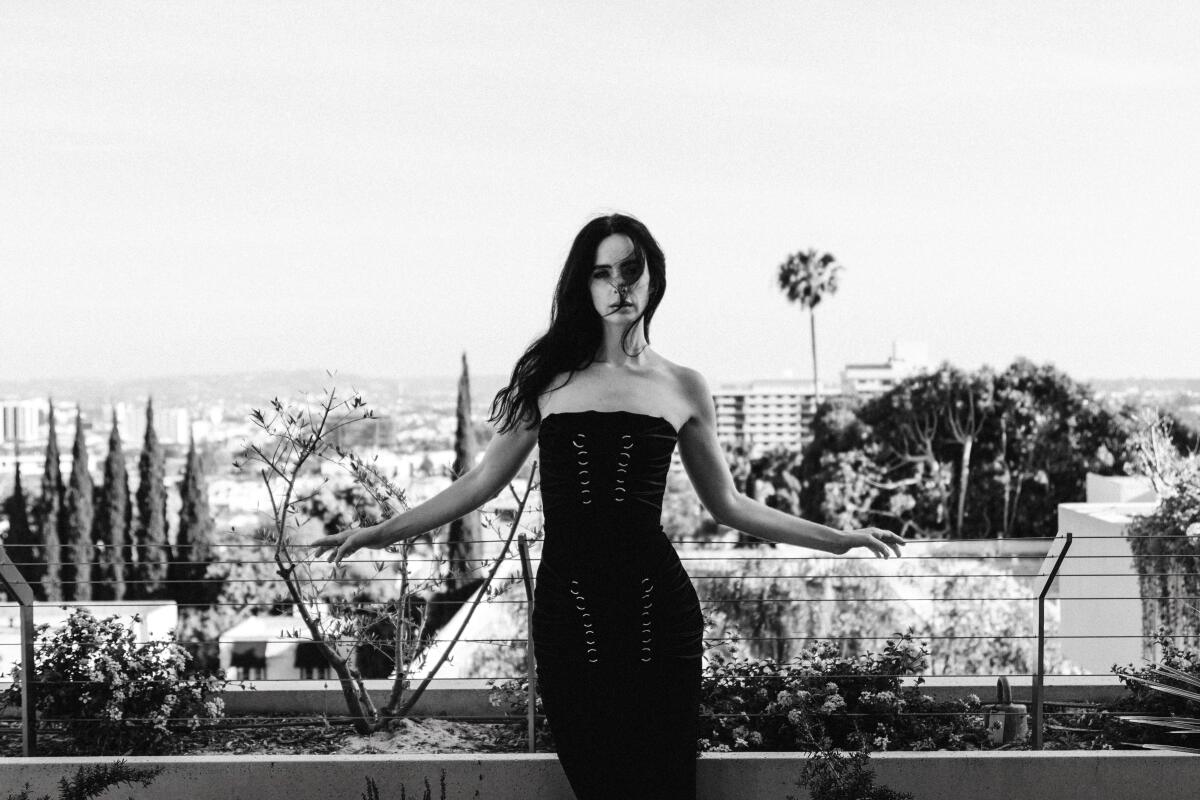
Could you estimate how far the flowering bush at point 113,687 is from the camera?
4.17 metres

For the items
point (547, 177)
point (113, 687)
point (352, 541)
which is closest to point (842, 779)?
point (352, 541)

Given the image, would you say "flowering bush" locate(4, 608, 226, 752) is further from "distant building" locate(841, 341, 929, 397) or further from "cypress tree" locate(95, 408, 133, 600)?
"distant building" locate(841, 341, 929, 397)

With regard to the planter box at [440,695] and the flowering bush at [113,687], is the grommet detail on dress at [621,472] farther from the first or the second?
the flowering bush at [113,687]

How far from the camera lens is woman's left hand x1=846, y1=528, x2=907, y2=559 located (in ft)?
9.90

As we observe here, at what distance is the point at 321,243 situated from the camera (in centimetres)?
6184

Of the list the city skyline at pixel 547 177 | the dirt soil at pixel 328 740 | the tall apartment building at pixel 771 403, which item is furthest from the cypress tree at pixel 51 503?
the dirt soil at pixel 328 740

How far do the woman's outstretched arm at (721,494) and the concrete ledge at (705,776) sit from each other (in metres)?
1.06

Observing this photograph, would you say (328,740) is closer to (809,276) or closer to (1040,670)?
(1040,670)

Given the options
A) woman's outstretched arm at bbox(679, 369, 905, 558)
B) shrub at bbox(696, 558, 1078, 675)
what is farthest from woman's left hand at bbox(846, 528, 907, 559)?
shrub at bbox(696, 558, 1078, 675)

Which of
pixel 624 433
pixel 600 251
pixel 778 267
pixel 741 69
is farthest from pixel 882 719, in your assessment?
pixel 741 69

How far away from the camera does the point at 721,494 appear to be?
3006mm

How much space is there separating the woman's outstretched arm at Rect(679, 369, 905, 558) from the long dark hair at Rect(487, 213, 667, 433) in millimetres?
232

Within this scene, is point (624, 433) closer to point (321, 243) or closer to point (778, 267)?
point (778, 267)

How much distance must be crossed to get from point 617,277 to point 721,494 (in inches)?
24.6
